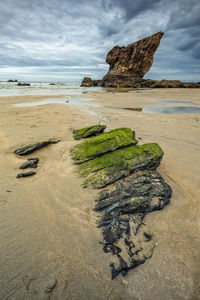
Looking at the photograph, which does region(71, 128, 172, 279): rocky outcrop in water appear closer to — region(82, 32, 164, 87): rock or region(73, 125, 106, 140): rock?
region(73, 125, 106, 140): rock

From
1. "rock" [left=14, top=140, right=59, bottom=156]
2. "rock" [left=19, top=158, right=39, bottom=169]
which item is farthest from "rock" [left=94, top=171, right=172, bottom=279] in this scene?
"rock" [left=14, top=140, right=59, bottom=156]

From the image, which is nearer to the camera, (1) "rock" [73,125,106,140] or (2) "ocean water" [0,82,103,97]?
Answer: (1) "rock" [73,125,106,140]

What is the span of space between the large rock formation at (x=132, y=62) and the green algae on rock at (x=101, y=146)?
63280mm

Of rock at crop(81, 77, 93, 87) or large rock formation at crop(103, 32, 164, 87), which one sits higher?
large rock formation at crop(103, 32, 164, 87)

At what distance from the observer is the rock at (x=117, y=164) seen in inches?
124

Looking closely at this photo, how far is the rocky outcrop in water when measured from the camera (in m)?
2.00

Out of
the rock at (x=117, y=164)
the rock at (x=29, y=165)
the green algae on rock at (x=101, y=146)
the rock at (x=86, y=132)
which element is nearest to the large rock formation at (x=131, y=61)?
the rock at (x=86, y=132)

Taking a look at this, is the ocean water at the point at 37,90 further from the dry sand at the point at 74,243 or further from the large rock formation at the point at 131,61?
the dry sand at the point at 74,243

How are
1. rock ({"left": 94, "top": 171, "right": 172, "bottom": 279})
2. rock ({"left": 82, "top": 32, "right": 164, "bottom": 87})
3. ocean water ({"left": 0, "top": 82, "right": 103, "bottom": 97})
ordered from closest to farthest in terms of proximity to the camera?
rock ({"left": 94, "top": 171, "right": 172, "bottom": 279}), ocean water ({"left": 0, "top": 82, "right": 103, "bottom": 97}), rock ({"left": 82, "top": 32, "right": 164, "bottom": 87})

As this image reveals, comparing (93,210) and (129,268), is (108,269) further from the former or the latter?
(93,210)

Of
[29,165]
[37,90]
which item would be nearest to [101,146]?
[29,165]

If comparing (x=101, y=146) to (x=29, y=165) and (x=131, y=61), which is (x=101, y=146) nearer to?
(x=29, y=165)

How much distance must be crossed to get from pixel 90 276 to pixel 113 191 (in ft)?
4.31

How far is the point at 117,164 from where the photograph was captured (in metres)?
3.39
